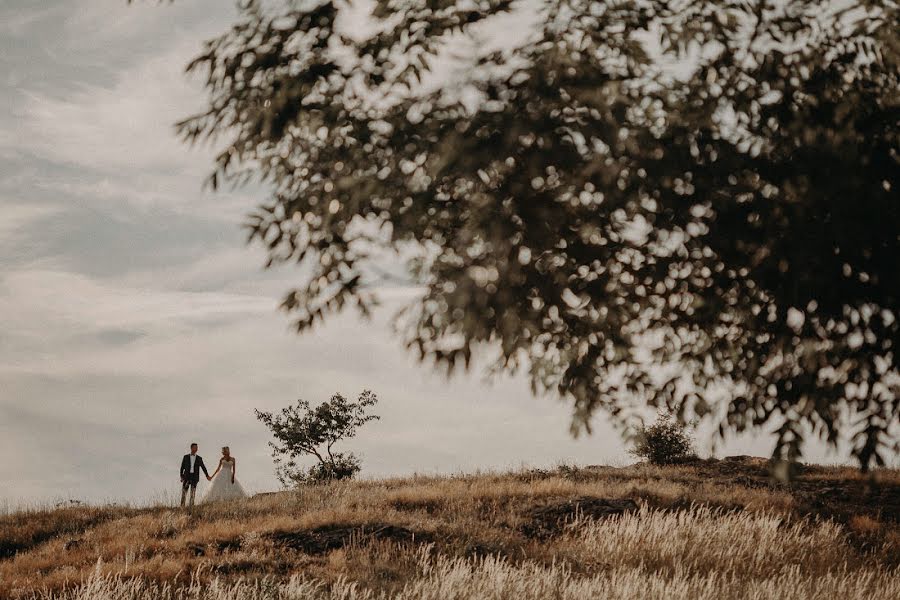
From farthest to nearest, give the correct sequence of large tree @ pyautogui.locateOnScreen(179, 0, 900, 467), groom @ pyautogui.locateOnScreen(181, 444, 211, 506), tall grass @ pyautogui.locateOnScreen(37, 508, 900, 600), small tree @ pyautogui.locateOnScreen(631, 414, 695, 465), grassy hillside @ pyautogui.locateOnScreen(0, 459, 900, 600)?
small tree @ pyautogui.locateOnScreen(631, 414, 695, 465), groom @ pyautogui.locateOnScreen(181, 444, 211, 506), grassy hillside @ pyautogui.locateOnScreen(0, 459, 900, 600), tall grass @ pyautogui.locateOnScreen(37, 508, 900, 600), large tree @ pyautogui.locateOnScreen(179, 0, 900, 467)

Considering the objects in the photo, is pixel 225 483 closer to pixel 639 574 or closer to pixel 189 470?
pixel 189 470

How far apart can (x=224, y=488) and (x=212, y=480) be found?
0.44m

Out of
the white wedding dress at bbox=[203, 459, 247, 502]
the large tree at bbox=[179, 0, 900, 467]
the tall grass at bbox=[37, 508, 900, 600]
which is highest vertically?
the large tree at bbox=[179, 0, 900, 467]

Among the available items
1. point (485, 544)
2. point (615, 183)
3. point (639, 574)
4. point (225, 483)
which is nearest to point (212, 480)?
point (225, 483)

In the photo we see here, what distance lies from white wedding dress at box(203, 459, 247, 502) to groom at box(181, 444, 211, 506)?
391mm

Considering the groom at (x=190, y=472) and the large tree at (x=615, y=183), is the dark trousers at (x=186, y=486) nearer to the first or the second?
the groom at (x=190, y=472)

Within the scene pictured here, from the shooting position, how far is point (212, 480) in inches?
A: 870

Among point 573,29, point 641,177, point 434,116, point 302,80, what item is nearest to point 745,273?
point 641,177

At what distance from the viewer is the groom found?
21.8 m

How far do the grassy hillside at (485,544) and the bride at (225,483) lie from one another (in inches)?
73.0

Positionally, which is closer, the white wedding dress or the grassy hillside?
the grassy hillside

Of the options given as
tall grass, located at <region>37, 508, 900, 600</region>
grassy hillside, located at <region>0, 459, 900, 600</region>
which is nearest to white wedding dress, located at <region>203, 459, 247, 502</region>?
grassy hillside, located at <region>0, 459, 900, 600</region>

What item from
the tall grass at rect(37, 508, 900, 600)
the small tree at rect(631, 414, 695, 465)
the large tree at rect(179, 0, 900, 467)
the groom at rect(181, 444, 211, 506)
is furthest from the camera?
the small tree at rect(631, 414, 695, 465)

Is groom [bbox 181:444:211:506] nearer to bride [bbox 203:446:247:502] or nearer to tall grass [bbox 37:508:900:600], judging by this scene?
bride [bbox 203:446:247:502]
